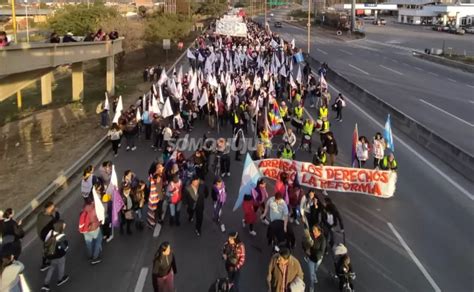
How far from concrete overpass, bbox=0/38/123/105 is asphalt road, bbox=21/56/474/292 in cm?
839

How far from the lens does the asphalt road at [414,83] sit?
906 inches

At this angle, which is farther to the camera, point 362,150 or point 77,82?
point 77,82

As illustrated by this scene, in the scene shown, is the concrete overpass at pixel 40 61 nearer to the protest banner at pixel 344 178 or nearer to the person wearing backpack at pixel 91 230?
the person wearing backpack at pixel 91 230

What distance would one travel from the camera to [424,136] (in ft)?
63.2

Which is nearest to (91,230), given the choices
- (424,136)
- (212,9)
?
(424,136)

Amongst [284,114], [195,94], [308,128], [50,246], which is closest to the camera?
[50,246]

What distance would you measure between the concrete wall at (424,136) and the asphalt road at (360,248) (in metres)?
1.21

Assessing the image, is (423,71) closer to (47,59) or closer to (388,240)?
(47,59)

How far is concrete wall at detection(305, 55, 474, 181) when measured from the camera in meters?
16.1

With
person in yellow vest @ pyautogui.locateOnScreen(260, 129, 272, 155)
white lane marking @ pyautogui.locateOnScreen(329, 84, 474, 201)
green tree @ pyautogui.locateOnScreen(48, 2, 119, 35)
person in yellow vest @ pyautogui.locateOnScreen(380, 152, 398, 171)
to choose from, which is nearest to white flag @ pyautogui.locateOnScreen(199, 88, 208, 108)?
person in yellow vest @ pyautogui.locateOnScreen(260, 129, 272, 155)

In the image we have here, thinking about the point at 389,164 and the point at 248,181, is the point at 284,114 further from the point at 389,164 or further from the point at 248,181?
the point at 248,181

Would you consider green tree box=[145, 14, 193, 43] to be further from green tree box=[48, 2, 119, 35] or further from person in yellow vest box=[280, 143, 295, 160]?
person in yellow vest box=[280, 143, 295, 160]

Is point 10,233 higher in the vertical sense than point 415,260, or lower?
higher

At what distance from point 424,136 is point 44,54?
1714cm
